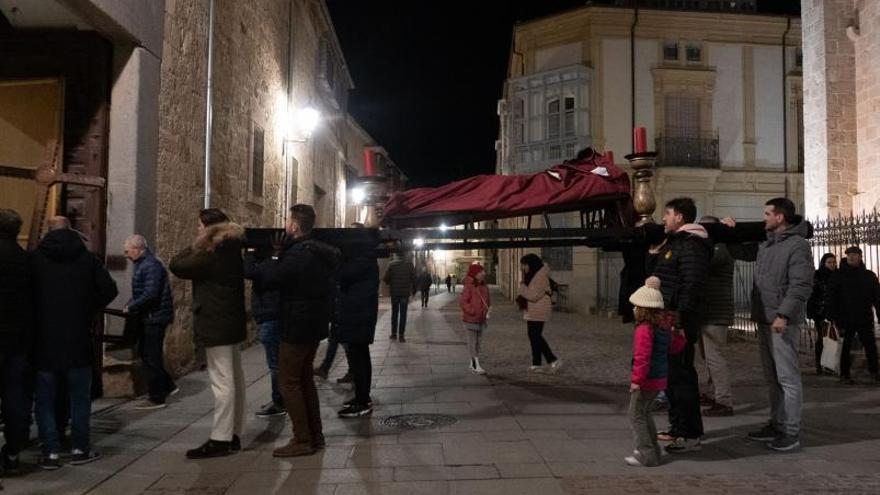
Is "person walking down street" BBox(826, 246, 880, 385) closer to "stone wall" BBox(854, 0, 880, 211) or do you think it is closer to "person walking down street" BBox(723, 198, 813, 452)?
"person walking down street" BBox(723, 198, 813, 452)

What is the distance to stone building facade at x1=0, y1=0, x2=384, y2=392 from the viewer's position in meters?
7.15

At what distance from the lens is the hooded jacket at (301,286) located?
5027 millimetres

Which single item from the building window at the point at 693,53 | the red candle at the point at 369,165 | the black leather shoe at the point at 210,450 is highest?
the building window at the point at 693,53

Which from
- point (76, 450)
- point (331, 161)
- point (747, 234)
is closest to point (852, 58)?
point (747, 234)

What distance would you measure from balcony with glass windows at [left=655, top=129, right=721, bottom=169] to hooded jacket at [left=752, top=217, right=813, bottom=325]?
19791mm

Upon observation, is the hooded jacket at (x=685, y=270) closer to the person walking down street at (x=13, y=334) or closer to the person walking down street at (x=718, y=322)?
the person walking down street at (x=718, y=322)

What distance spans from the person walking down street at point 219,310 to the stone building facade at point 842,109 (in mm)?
13925

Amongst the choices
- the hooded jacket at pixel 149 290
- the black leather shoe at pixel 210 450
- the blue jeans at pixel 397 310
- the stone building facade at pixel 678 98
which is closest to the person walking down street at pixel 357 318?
the black leather shoe at pixel 210 450

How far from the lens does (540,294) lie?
358 inches

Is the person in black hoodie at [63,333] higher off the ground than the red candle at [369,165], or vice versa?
the red candle at [369,165]

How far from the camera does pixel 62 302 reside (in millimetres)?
4840

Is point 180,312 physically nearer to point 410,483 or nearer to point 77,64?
point 77,64

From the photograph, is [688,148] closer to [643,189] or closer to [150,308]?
[643,189]

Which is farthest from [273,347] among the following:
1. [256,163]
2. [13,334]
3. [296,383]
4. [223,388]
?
[256,163]
